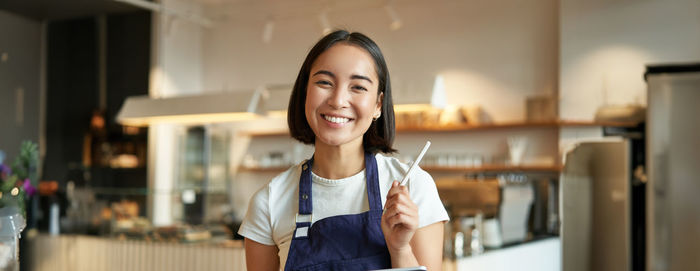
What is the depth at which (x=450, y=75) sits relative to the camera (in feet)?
22.0

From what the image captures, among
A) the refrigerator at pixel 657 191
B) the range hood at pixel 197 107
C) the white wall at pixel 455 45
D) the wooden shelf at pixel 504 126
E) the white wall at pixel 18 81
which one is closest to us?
the refrigerator at pixel 657 191

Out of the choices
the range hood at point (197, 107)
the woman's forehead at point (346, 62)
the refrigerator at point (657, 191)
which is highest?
the range hood at point (197, 107)

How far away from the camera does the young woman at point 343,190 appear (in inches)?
47.6

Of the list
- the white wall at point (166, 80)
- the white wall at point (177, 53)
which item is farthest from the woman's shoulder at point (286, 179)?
the white wall at point (177, 53)

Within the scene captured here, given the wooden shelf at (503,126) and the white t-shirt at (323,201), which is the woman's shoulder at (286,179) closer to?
Answer: the white t-shirt at (323,201)

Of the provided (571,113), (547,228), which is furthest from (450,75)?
(547,228)

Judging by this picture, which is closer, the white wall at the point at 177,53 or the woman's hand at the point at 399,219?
the woman's hand at the point at 399,219

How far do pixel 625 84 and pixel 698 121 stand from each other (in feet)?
5.38

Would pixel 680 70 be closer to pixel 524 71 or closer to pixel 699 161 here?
pixel 699 161

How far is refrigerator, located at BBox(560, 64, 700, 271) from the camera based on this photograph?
418cm

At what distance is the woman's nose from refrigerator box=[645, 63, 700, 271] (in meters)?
3.79

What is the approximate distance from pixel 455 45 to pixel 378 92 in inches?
220

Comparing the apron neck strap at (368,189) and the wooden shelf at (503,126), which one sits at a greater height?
the wooden shelf at (503,126)

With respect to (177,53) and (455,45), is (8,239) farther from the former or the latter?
(177,53)
